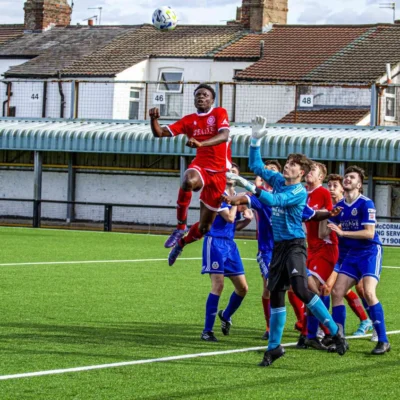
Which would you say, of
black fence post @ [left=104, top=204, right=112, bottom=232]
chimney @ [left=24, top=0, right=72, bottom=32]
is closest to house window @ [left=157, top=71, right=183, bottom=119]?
black fence post @ [left=104, top=204, right=112, bottom=232]

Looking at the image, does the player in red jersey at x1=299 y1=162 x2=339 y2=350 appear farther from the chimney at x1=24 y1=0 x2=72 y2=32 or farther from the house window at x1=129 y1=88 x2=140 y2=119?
the chimney at x1=24 y1=0 x2=72 y2=32

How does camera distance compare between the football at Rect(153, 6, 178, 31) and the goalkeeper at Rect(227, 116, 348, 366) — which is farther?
the football at Rect(153, 6, 178, 31)

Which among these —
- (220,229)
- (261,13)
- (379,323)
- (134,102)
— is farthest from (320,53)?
(379,323)

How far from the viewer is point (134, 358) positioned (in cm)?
1116

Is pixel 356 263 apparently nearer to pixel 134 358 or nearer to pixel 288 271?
pixel 288 271

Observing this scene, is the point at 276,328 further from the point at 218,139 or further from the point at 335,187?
the point at 335,187

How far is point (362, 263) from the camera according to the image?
12.0 metres

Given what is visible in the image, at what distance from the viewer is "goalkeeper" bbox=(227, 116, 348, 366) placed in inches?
425

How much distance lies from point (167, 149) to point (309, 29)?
14.9m

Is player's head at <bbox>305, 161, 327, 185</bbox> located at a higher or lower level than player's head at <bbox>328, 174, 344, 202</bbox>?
higher

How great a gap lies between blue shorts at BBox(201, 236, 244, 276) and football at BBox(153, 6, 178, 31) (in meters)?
25.5

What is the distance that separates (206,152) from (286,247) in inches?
75.8

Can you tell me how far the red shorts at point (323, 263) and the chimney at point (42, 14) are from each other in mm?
42482

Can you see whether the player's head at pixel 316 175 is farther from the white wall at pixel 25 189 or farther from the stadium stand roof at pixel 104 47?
the stadium stand roof at pixel 104 47
